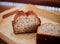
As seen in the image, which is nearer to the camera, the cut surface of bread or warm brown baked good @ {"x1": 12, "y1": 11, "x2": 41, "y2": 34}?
the cut surface of bread

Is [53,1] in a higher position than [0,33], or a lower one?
higher

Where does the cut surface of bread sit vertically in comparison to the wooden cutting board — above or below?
above

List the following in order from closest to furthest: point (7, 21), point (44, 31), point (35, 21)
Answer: point (44, 31) → point (35, 21) → point (7, 21)

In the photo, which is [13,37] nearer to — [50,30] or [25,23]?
[25,23]

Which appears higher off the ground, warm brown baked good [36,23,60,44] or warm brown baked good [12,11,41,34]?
→ warm brown baked good [12,11,41,34]

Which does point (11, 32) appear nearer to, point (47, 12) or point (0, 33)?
point (0, 33)

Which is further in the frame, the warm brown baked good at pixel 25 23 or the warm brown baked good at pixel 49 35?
the warm brown baked good at pixel 25 23

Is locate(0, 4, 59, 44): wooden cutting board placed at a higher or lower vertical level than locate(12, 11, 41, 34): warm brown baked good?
lower

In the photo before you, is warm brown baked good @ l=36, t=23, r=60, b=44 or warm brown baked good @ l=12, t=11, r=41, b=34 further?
warm brown baked good @ l=12, t=11, r=41, b=34

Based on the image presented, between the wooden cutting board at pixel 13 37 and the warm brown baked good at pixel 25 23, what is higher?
the warm brown baked good at pixel 25 23

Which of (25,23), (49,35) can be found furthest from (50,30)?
(25,23)

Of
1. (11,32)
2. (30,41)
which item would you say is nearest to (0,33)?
(11,32)
